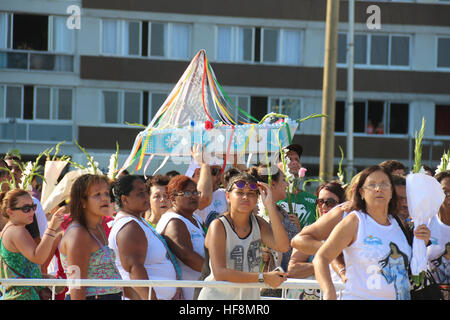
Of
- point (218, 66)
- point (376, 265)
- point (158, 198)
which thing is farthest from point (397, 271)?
point (218, 66)

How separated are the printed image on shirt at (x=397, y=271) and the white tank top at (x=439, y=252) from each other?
28.9 inches

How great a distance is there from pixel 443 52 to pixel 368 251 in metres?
25.1

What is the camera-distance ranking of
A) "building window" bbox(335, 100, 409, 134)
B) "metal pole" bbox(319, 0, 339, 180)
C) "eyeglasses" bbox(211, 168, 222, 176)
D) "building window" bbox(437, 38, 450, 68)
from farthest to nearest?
"building window" bbox(437, 38, 450, 68), "building window" bbox(335, 100, 409, 134), "metal pole" bbox(319, 0, 339, 180), "eyeglasses" bbox(211, 168, 222, 176)

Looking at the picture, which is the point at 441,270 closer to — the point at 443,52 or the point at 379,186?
the point at 379,186

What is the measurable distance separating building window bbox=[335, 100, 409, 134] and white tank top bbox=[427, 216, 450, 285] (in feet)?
73.3

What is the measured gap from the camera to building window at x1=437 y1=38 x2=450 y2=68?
91.8ft

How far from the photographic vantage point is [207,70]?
36.3 feet

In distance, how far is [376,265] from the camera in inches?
169

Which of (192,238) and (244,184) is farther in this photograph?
(192,238)

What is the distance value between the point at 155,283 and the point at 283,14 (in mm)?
23541

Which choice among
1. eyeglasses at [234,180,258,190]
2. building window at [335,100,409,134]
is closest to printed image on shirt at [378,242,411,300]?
eyeglasses at [234,180,258,190]

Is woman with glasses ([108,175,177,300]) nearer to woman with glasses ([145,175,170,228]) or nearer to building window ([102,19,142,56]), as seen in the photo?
woman with glasses ([145,175,170,228])
